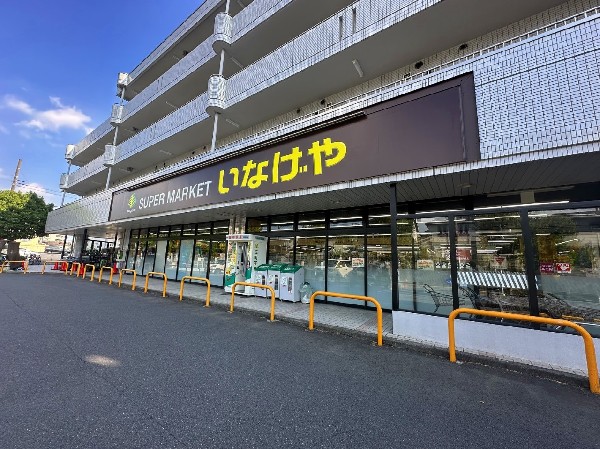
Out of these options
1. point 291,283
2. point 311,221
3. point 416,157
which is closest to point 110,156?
point 311,221

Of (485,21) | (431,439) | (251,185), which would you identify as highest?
(485,21)

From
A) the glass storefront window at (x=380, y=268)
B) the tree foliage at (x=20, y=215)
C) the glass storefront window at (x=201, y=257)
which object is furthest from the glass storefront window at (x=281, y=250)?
the tree foliage at (x=20, y=215)

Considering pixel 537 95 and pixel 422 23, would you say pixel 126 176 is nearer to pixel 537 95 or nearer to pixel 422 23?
pixel 422 23

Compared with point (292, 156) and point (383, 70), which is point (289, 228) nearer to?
point (292, 156)

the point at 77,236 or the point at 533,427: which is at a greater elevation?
the point at 77,236

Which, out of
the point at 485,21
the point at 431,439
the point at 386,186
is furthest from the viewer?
the point at 485,21

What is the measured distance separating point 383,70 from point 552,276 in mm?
7307

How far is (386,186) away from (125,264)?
19.9m

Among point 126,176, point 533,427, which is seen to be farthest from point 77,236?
point 533,427

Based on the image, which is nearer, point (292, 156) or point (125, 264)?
point (292, 156)

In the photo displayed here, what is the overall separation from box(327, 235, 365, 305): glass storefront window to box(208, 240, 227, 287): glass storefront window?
19.3 ft

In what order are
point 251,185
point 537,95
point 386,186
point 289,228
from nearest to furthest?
point 537,95
point 386,186
point 251,185
point 289,228

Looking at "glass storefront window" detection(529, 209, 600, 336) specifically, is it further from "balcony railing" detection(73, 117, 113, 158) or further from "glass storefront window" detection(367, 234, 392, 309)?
"balcony railing" detection(73, 117, 113, 158)

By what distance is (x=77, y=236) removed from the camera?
85.7 feet
